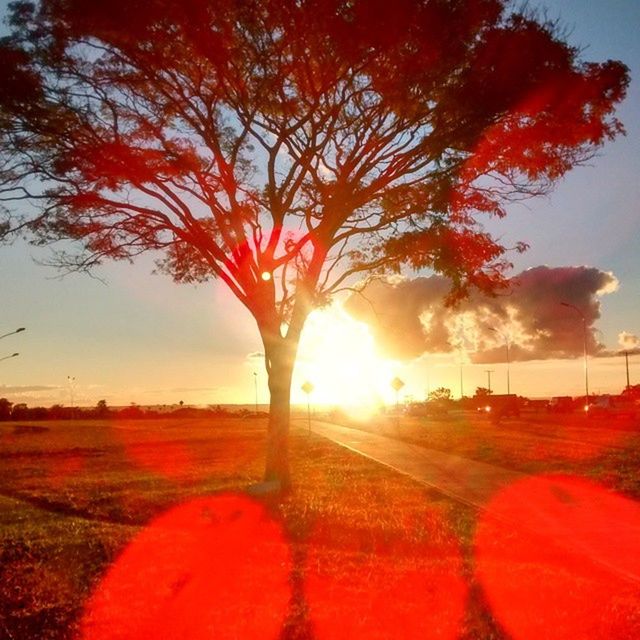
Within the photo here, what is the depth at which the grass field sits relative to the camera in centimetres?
637

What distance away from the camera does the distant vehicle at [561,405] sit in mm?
83544

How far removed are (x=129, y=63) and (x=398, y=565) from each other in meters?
10.7

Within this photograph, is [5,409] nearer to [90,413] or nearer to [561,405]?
[90,413]

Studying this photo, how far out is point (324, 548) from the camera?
9.67m

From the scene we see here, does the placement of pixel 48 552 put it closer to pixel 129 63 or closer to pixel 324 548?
pixel 324 548

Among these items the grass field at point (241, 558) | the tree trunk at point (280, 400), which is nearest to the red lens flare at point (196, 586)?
the grass field at point (241, 558)

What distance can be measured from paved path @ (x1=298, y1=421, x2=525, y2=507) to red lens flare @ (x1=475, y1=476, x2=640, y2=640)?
3.89 ft

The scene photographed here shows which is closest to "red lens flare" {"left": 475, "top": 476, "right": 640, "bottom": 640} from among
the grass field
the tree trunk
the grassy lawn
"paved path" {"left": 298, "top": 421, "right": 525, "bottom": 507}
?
the grass field

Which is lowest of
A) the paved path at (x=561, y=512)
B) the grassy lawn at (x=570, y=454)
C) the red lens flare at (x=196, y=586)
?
the red lens flare at (x=196, y=586)

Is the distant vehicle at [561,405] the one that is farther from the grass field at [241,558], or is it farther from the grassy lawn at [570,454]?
the grass field at [241,558]

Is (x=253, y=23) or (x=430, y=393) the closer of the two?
(x=253, y=23)

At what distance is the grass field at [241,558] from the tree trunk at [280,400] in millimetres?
619

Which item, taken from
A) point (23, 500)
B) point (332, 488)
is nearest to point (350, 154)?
point (332, 488)

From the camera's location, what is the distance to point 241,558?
891cm
